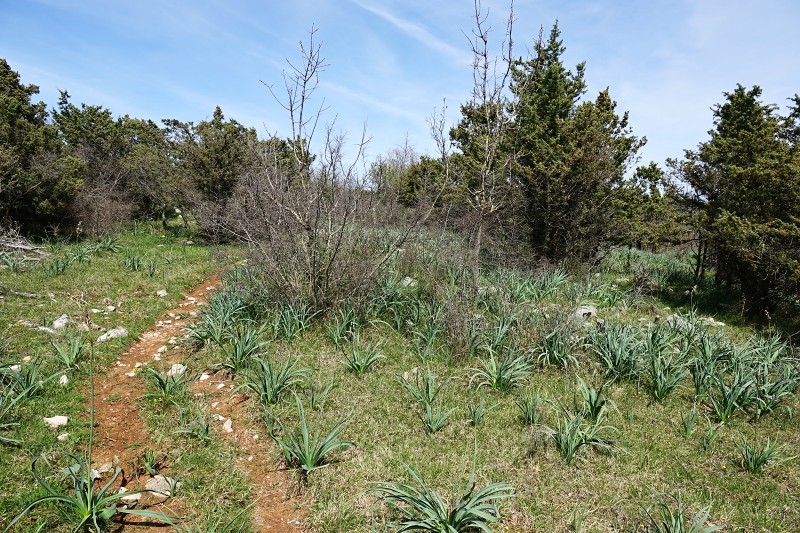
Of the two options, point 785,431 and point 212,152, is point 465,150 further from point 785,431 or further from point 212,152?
point 785,431

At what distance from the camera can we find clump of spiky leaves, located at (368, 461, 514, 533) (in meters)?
2.96

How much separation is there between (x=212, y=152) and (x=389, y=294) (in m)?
10.7

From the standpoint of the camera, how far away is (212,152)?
48.5ft

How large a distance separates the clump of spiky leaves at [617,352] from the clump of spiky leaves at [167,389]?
5.09 meters

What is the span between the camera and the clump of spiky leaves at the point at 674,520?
9.27ft

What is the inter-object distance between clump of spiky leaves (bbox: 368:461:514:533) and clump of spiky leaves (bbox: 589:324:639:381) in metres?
2.78

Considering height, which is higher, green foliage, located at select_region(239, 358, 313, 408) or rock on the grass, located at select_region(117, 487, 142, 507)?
green foliage, located at select_region(239, 358, 313, 408)

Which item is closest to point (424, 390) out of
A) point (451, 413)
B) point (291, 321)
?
point (451, 413)

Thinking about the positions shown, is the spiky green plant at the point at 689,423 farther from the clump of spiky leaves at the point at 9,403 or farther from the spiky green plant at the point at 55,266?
the spiky green plant at the point at 55,266

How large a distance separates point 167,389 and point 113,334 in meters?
2.23

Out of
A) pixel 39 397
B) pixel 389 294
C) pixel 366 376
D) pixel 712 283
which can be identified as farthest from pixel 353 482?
pixel 712 283

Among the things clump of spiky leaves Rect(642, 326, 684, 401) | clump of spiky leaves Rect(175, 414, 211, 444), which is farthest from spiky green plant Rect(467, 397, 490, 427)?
clump of spiky leaves Rect(175, 414, 211, 444)

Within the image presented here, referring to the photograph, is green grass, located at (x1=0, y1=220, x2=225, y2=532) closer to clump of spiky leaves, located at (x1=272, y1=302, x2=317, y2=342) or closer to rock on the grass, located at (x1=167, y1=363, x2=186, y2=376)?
rock on the grass, located at (x1=167, y1=363, x2=186, y2=376)

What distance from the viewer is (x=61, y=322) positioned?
632cm
